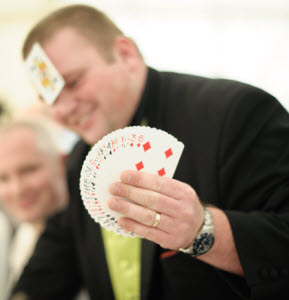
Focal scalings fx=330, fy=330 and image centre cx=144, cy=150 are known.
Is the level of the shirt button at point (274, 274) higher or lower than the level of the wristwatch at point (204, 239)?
lower

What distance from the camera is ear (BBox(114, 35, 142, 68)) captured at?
0.99 m

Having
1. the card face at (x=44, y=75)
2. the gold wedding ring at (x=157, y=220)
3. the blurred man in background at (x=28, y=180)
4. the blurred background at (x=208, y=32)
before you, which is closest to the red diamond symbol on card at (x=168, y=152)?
the gold wedding ring at (x=157, y=220)

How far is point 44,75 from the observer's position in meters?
0.87

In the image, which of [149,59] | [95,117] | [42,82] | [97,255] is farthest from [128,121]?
[149,59]

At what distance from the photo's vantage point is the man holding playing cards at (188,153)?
31.2 inches

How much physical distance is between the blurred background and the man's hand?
337 cm

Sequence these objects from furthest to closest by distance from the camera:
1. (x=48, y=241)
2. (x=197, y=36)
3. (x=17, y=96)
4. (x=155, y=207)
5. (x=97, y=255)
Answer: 1. (x=17, y=96)
2. (x=197, y=36)
3. (x=48, y=241)
4. (x=97, y=255)
5. (x=155, y=207)

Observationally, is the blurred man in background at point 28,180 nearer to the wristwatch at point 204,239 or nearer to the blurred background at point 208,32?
the wristwatch at point 204,239

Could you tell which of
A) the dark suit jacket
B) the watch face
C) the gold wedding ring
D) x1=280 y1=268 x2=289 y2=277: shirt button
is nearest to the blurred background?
the dark suit jacket

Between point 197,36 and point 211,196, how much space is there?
3.67 meters

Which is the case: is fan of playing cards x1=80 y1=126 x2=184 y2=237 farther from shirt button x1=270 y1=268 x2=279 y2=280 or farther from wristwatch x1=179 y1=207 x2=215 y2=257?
shirt button x1=270 y1=268 x2=279 y2=280

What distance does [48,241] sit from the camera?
1.58 m

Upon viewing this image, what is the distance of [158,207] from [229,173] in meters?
0.31

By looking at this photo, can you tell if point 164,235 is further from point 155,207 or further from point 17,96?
point 17,96
